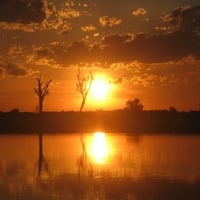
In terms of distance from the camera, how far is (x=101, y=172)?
15.1m

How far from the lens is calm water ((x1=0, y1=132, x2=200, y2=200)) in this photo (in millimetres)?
11508

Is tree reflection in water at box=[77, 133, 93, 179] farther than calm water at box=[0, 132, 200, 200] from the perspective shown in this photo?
Yes

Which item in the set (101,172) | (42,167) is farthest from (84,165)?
(101,172)

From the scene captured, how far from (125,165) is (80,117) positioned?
34.8 metres

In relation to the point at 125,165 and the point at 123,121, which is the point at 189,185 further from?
the point at 123,121

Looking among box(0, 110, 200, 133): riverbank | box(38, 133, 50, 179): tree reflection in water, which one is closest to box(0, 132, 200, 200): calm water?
box(38, 133, 50, 179): tree reflection in water

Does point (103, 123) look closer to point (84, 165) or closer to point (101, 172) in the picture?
point (84, 165)

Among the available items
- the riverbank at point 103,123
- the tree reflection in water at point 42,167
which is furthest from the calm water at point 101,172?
the riverbank at point 103,123

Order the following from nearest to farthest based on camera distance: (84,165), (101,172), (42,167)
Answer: (101,172), (42,167), (84,165)

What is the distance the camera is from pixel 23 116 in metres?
54.8

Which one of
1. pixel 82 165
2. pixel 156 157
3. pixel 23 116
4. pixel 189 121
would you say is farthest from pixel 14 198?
pixel 23 116

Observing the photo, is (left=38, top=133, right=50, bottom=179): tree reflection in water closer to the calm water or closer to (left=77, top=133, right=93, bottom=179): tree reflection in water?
the calm water

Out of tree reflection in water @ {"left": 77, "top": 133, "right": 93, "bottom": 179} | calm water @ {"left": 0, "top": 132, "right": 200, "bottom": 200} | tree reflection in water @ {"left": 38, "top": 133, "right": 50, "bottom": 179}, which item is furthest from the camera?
tree reflection in water @ {"left": 77, "top": 133, "right": 93, "bottom": 179}

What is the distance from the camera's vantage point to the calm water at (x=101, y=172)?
11508 mm
